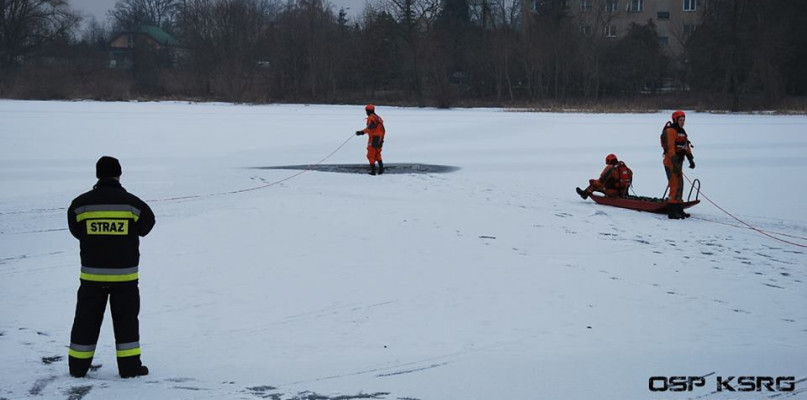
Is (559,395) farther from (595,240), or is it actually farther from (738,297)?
(595,240)

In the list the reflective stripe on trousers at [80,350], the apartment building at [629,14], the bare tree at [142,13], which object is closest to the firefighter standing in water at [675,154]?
the reflective stripe on trousers at [80,350]

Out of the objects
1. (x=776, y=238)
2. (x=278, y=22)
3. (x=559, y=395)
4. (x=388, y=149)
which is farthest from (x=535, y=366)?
(x=278, y=22)

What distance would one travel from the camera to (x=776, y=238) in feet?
33.7

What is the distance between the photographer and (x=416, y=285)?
295 inches

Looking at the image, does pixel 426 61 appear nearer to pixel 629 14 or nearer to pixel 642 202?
pixel 629 14

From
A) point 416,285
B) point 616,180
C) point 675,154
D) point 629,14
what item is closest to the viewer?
point 416,285

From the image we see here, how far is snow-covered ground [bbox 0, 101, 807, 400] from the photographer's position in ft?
17.1

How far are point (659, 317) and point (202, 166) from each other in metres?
12.0

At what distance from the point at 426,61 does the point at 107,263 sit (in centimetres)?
4599

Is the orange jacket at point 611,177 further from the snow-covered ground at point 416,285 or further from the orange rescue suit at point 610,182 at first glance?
the snow-covered ground at point 416,285

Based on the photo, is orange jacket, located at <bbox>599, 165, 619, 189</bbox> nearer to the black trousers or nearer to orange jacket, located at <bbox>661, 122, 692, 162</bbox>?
orange jacket, located at <bbox>661, 122, 692, 162</bbox>

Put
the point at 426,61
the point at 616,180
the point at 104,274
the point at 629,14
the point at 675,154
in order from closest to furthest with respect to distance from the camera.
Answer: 1. the point at 104,274
2. the point at 675,154
3. the point at 616,180
4. the point at 426,61
5. the point at 629,14

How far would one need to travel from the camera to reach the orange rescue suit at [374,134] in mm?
15259

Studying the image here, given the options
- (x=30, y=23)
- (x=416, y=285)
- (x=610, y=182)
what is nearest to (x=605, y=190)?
(x=610, y=182)
